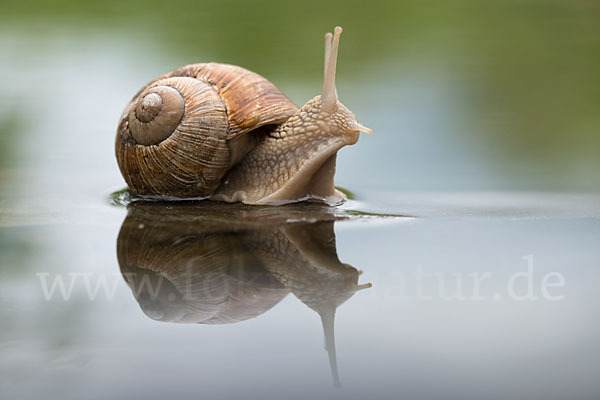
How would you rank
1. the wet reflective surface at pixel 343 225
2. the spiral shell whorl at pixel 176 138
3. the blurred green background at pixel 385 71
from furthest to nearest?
the blurred green background at pixel 385 71, the spiral shell whorl at pixel 176 138, the wet reflective surface at pixel 343 225

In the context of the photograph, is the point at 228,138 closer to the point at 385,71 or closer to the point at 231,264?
the point at 231,264

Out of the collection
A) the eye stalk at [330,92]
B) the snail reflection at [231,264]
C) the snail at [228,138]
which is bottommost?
the snail reflection at [231,264]

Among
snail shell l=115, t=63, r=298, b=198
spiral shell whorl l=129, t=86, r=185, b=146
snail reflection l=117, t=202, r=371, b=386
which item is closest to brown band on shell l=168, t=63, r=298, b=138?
snail shell l=115, t=63, r=298, b=198

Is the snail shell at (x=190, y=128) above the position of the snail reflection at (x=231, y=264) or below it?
above

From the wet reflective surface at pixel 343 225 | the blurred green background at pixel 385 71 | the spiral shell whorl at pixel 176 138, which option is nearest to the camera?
the wet reflective surface at pixel 343 225

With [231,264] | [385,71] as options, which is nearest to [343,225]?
[231,264]

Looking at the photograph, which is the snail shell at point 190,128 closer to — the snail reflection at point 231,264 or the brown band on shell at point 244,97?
the brown band on shell at point 244,97

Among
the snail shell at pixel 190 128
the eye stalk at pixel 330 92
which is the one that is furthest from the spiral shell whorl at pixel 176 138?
the eye stalk at pixel 330 92

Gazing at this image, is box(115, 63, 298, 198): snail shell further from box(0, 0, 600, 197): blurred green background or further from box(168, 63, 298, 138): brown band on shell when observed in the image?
box(0, 0, 600, 197): blurred green background
